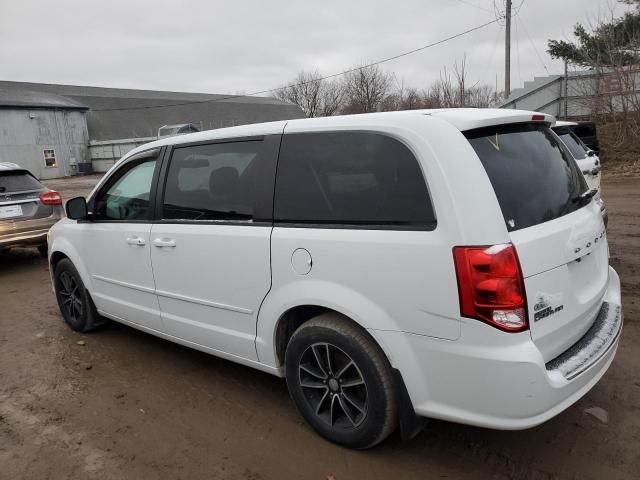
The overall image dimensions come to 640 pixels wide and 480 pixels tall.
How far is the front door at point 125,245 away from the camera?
379cm

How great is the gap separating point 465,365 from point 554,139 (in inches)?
63.2

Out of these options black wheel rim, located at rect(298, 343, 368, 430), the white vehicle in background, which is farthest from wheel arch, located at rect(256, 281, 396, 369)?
the white vehicle in background

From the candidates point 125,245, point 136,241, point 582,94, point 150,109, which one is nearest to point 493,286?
point 136,241

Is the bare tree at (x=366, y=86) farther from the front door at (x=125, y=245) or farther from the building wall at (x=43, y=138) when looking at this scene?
the front door at (x=125, y=245)

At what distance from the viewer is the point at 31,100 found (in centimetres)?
3650

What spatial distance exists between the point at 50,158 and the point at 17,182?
108 feet

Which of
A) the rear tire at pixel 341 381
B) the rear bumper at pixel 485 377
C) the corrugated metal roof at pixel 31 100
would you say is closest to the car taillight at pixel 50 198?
the rear tire at pixel 341 381

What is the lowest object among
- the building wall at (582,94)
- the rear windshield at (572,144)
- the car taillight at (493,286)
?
the car taillight at (493,286)

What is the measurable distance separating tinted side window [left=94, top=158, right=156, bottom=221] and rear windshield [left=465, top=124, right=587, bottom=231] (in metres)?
2.48

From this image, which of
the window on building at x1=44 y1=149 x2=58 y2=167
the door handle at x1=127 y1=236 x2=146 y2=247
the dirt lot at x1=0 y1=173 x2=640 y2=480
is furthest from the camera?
the window on building at x1=44 y1=149 x2=58 y2=167

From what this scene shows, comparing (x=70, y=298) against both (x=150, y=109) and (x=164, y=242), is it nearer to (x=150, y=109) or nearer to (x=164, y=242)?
(x=164, y=242)

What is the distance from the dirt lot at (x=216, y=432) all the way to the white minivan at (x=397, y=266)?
284 millimetres

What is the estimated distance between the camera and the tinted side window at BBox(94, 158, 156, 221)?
12.6 ft

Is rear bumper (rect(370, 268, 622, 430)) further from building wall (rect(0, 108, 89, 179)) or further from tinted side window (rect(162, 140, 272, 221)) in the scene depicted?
building wall (rect(0, 108, 89, 179))
